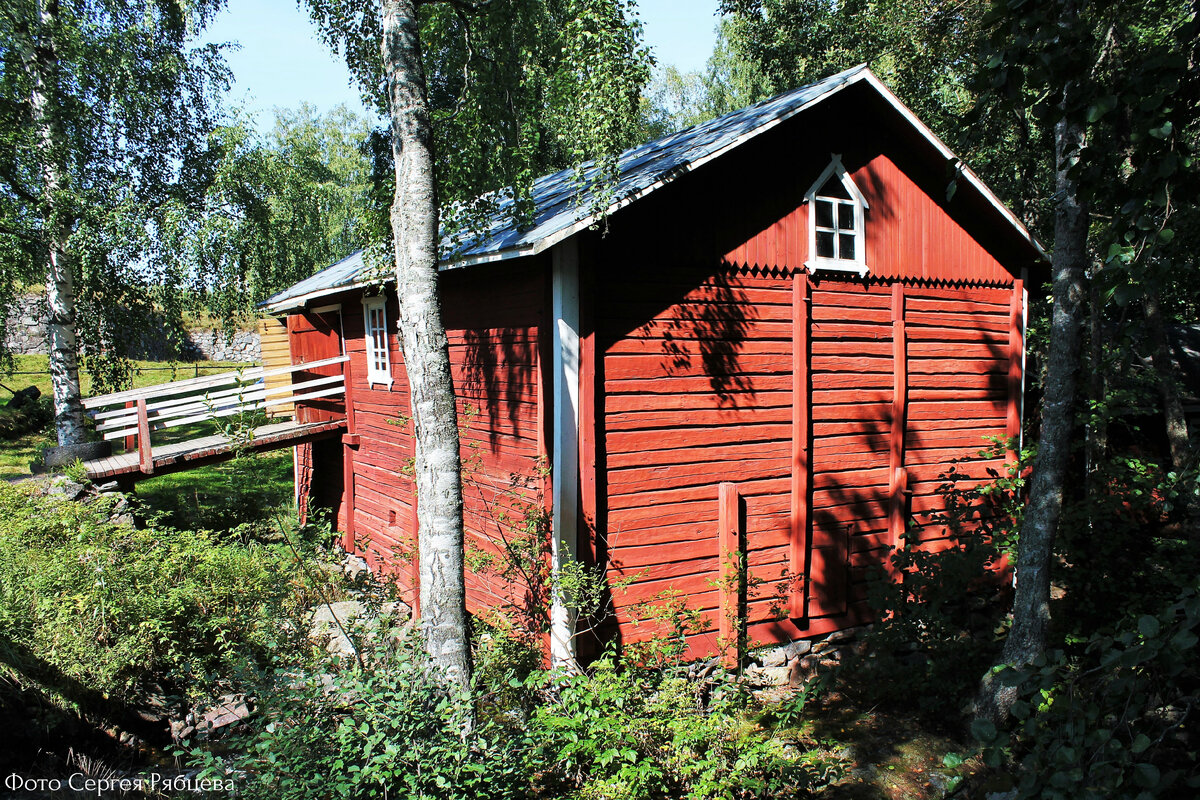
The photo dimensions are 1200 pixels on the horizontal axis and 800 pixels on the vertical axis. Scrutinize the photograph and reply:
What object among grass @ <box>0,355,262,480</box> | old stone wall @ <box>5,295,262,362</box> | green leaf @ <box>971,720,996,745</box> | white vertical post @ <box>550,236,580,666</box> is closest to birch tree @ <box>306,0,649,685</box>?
white vertical post @ <box>550,236,580,666</box>

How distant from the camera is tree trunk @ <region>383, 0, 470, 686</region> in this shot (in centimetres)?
504

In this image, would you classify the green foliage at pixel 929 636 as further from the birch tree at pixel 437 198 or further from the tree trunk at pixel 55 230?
the tree trunk at pixel 55 230

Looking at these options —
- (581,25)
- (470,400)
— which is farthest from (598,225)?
(470,400)

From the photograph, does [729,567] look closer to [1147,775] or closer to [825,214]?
[825,214]

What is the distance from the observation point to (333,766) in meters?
3.63

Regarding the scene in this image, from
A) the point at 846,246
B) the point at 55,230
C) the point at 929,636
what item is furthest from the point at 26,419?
the point at 929,636

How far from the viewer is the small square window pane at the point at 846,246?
Result: 26.2 feet

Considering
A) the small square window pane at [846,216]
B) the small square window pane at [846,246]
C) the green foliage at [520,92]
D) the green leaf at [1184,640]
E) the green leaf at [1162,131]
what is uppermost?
the green foliage at [520,92]

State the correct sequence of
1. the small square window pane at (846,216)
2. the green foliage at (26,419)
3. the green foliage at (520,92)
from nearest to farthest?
the green foliage at (520,92), the small square window pane at (846,216), the green foliage at (26,419)

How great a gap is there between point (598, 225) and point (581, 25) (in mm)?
1565

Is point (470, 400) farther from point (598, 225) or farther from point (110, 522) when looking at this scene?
point (110, 522)

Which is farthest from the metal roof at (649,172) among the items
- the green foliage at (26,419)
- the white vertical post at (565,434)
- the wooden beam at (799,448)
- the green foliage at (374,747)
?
the green foliage at (26,419)

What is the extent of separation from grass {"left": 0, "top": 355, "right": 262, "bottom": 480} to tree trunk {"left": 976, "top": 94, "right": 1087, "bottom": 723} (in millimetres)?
11935

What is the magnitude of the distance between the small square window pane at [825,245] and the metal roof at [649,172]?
Answer: 141cm
